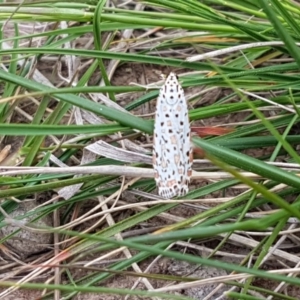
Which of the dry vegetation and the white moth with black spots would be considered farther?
the dry vegetation

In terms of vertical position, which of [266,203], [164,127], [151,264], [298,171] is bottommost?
[151,264]

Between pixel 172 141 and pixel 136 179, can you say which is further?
pixel 136 179

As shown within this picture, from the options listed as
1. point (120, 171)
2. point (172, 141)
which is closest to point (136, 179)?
point (120, 171)

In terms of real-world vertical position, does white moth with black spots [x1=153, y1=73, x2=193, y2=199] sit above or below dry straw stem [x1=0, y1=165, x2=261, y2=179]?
above

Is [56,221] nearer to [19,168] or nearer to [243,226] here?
[19,168]

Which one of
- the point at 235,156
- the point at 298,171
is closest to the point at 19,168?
the point at 235,156

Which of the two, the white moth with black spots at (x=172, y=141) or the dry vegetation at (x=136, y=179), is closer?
the white moth with black spots at (x=172, y=141)

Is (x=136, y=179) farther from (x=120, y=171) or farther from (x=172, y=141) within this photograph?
(x=172, y=141)

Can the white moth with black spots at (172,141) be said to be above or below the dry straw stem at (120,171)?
above
